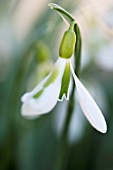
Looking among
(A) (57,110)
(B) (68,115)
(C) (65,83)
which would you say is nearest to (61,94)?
(C) (65,83)

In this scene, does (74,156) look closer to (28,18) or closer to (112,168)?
(112,168)

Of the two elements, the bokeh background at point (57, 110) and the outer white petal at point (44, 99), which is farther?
the bokeh background at point (57, 110)

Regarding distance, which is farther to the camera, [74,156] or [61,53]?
[74,156]

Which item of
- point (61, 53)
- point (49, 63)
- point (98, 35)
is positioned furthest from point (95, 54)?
point (61, 53)

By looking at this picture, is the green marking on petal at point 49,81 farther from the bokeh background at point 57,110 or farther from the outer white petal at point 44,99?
the bokeh background at point 57,110

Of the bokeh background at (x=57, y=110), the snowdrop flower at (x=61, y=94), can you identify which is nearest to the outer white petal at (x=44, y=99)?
the snowdrop flower at (x=61, y=94)

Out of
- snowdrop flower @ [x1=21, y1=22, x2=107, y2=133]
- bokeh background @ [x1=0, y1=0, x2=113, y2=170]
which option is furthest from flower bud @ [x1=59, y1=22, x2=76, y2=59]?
bokeh background @ [x1=0, y1=0, x2=113, y2=170]

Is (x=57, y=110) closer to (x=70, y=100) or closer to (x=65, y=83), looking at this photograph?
(x=70, y=100)
